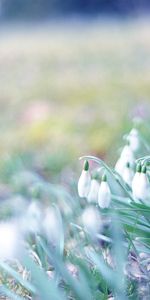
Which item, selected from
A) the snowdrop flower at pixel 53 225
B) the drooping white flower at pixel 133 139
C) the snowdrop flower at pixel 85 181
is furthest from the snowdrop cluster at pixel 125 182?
the snowdrop flower at pixel 53 225

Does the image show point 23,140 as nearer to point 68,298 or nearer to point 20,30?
point 68,298

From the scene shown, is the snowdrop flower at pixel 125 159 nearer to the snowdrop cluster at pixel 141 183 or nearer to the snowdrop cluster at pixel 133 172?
the snowdrop cluster at pixel 133 172

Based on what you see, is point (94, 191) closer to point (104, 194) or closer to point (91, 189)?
point (91, 189)

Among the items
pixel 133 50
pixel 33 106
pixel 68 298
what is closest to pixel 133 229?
pixel 68 298

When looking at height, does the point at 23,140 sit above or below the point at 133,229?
above

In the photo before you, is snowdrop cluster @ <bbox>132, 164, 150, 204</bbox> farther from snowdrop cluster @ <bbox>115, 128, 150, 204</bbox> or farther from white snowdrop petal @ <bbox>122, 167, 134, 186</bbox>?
white snowdrop petal @ <bbox>122, 167, 134, 186</bbox>

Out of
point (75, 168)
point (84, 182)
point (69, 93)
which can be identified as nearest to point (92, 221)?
point (84, 182)
